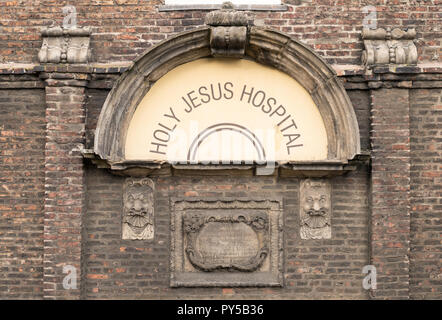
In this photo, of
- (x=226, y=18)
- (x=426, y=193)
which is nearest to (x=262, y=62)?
(x=226, y=18)

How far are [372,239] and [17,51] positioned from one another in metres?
4.09

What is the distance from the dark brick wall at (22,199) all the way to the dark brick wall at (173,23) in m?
0.65

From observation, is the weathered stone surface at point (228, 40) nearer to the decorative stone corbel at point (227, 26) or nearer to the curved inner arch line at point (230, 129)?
the decorative stone corbel at point (227, 26)

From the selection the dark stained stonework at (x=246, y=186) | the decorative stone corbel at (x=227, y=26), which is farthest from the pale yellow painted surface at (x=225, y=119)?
the decorative stone corbel at (x=227, y=26)

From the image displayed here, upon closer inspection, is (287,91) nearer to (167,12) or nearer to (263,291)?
(167,12)

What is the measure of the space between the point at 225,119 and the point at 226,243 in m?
1.27

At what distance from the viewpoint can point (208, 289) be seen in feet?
27.6

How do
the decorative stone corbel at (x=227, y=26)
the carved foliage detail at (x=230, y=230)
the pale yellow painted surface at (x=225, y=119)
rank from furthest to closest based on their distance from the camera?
the pale yellow painted surface at (x=225, y=119)
the carved foliage detail at (x=230, y=230)
the decorative stone corbel at (x=227, y=26)

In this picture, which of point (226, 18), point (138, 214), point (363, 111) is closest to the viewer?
point (226, 18)

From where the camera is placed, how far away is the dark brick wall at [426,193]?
839 cm

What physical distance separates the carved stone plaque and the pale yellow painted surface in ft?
1.70

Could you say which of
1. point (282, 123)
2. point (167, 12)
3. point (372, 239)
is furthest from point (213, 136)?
point (372, 239)

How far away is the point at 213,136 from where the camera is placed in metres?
8.56

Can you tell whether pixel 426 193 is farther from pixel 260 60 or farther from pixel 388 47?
pixel 260 60
